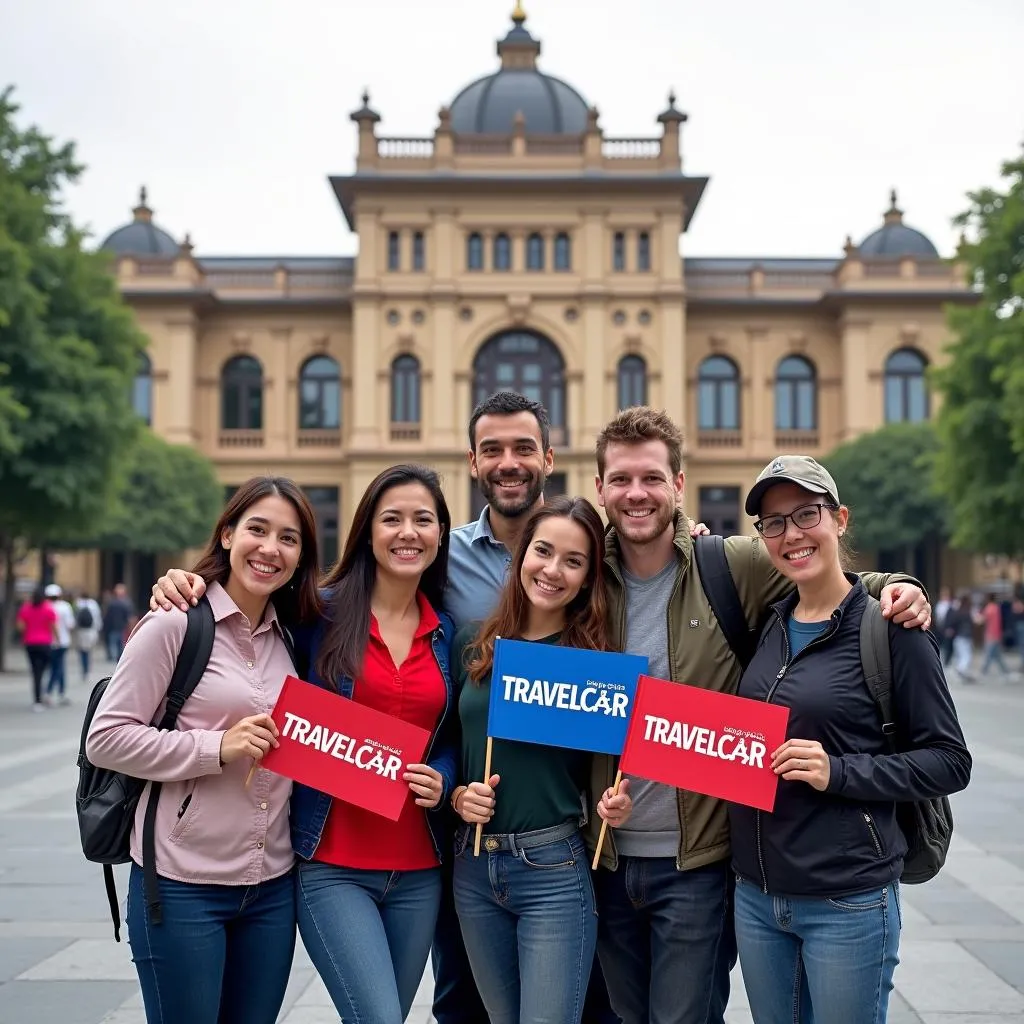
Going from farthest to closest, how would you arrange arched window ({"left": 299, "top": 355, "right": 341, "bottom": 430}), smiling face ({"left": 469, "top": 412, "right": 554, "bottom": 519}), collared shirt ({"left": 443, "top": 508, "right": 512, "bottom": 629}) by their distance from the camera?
arched window ({"left": 299, "top": 355, "right": 341, "bottom": 430}) < smiling face ({"left": 469, "top": 412, "right": 554, "bottom": 519}) < collared shirt ({"left": 443, "top": 508, "right": 512, "bottom": 629})

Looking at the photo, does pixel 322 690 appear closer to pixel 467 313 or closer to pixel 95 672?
pixel 95 672

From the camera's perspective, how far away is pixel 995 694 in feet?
67.1

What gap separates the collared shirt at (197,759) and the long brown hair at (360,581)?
0.74 feet

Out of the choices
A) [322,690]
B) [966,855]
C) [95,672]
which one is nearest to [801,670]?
[322,690]

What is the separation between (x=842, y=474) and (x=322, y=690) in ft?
125

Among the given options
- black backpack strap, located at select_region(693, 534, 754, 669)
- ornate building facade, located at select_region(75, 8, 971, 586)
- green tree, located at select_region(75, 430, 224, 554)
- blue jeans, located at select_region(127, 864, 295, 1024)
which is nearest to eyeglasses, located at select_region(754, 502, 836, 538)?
black backpack strap, located at select_region(693, 534, 754, 669)

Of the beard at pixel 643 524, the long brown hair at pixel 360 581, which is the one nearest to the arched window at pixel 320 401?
the long brown hair at pixel 360 581

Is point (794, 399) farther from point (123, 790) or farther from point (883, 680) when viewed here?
point (123, 790)

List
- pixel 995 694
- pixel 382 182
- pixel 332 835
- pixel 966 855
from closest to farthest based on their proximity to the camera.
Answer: pixel 332 835 < pixel 966 855 < pixel 995 694 < pixel 382 182

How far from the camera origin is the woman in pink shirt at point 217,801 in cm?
329

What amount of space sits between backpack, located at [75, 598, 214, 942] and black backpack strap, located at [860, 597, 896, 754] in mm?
1877

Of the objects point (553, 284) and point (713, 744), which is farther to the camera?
point (553, 284)

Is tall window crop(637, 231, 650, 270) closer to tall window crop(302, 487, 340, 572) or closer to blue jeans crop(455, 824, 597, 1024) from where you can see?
tall window crop(302, 487, 340, 572)

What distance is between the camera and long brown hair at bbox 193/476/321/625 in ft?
12.0
